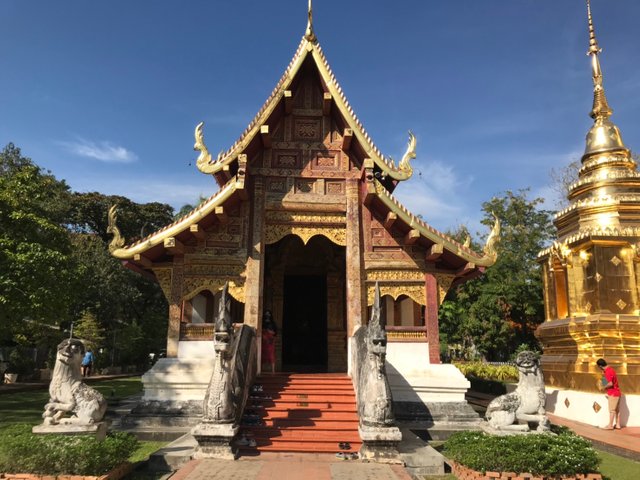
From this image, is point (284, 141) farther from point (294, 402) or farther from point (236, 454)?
point (236, 454)

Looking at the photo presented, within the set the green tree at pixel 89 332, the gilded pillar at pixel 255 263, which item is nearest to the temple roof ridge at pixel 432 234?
the gilded pillar at pixel 255 263

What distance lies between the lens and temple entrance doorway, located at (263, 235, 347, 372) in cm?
1280

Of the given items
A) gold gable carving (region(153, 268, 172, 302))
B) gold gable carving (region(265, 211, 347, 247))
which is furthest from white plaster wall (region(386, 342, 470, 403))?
gold gable carving (region(153, 268, 172, 302))

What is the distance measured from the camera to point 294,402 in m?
8.36

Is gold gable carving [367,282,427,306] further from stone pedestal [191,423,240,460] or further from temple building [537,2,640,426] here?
temple building [537,2,640,426]

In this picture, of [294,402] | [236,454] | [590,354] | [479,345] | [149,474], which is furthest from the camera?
[479,345]

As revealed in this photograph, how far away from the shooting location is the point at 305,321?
13.8m

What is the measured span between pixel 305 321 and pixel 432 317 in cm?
482

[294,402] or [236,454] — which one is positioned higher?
[294,402]

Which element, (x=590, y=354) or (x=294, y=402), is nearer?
(x=294, y=402)

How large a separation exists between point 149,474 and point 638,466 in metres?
6.80

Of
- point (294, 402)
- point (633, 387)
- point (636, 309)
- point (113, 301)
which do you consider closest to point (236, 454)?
point (294, 402)

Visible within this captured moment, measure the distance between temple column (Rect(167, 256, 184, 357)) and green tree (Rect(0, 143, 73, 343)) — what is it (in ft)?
13.2

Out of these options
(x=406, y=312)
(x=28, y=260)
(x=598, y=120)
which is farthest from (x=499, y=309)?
(x=28, y=260)
